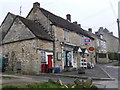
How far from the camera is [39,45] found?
58.0 ft

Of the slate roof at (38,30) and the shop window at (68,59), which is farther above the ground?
the slate roof at (38,30)

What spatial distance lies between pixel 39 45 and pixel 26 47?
5.21ft

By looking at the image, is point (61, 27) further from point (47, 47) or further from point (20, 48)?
point (20, 48)

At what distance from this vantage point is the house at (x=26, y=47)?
17.4 meters

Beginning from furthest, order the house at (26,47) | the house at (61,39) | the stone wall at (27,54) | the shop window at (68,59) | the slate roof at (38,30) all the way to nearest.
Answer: the shop window at (68,59)
the house at (61,39)
the slate roof at (38,30)
the house at (26,47)
the stone wall at (27,54)

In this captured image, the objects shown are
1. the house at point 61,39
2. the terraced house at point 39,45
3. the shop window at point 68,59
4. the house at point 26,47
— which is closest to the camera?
the house at point 26,47

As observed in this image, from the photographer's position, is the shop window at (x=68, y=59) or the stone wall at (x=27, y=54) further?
the shop window at (x=68, y=59)

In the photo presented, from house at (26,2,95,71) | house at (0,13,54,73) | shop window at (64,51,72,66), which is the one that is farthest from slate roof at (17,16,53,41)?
shop window at (64,51,72,66)

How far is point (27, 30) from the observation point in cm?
1831

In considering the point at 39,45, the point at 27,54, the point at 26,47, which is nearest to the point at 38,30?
the point at 39,45

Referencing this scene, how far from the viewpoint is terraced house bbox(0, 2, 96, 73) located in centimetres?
1762

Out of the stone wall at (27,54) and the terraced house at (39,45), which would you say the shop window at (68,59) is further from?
the stone wall at (27,54)

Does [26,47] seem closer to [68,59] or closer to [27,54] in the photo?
[27,54]

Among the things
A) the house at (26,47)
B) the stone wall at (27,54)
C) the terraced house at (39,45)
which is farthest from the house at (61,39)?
the stone wall at (27,54)
